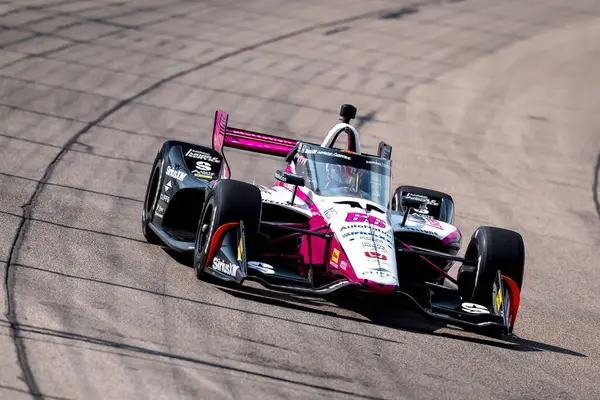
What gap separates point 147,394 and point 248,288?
329 centimetres

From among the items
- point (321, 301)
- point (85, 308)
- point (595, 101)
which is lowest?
point (595, 101)

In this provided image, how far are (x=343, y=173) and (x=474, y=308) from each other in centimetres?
210

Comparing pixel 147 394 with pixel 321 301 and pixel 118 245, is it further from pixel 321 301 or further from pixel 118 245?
pixel 118 245

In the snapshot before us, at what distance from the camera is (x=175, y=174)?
38.6ft

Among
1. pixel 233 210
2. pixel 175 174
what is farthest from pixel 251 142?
pixel 233 210

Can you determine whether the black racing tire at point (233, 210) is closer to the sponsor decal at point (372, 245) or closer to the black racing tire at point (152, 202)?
the sponsor decal at point (372, 245)

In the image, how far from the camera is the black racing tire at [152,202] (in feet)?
38.4

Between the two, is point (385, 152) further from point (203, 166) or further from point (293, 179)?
point (293, 179)

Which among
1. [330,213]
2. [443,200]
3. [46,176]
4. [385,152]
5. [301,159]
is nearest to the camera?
[330,213]

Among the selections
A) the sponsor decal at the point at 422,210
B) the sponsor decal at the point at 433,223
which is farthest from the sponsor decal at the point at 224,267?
the sponsor decal at the point at 422,210

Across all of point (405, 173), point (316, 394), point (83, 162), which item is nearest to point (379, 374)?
point (316, 394)

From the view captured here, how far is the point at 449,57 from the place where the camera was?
25859 mm

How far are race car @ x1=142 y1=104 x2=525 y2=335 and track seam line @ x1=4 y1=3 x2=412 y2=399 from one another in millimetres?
1540

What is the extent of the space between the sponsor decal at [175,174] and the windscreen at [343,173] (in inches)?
49.3
